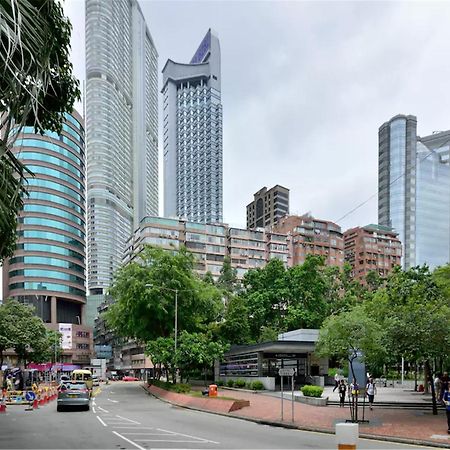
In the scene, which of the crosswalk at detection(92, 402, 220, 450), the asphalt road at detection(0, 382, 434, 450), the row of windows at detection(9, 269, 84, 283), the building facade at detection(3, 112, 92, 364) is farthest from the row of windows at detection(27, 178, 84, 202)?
the crosswalk at detection(92, 402, 220, 450)

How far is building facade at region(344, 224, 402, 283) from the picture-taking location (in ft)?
484

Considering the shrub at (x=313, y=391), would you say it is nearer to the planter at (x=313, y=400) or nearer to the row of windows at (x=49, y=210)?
the planter at (x=313, y=400)

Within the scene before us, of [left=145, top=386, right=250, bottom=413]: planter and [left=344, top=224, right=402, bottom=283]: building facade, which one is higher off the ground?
[left=344, top=224, right=402, bottom=283]: building facade

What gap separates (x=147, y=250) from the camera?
5084cm

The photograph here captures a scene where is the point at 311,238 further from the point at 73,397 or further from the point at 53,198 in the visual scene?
the point at 73,397

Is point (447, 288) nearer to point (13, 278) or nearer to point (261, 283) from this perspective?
point (261, 283)

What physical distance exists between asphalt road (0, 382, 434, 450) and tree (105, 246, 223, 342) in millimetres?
22265

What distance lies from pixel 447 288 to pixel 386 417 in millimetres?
6704

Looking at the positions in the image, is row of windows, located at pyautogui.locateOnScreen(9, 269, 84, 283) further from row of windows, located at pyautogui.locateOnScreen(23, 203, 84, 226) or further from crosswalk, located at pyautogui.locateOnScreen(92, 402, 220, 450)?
crosswalk, located at pyautogui.locateOnScreen(92, 402, 220, 450)

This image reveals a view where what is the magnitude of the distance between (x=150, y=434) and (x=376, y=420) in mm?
9438

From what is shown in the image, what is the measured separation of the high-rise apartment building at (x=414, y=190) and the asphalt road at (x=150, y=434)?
6064 cm

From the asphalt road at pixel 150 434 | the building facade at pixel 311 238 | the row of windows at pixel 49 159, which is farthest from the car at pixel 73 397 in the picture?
the building facade at pixel 311 238

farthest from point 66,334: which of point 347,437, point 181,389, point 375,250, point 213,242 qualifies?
point 347,437

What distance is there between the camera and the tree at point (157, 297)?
1859 inches
